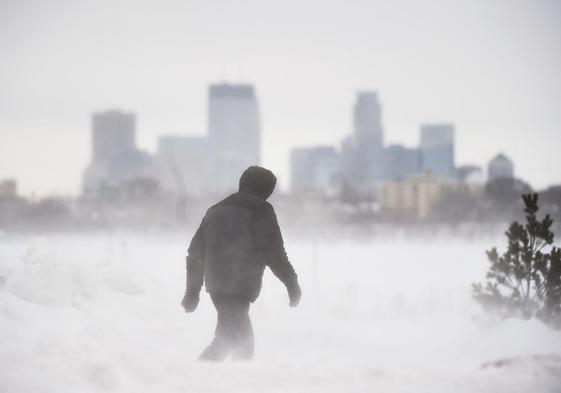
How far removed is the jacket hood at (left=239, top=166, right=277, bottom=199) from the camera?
589 cm

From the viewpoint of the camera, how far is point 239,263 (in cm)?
568

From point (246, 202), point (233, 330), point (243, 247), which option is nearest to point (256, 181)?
point (246, 202)

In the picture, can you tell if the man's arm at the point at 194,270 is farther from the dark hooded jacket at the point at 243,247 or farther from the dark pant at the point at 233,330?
the dark pant at the point at 233,330

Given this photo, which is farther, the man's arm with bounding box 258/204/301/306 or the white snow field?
the man's arm with bounding box 258/204/301/306

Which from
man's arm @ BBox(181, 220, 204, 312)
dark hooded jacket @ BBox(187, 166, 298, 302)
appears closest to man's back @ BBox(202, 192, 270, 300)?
dark hooded jacket @ BBox(187, 166, 298, 302)

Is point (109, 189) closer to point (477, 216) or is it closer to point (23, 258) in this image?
point (477, 216)

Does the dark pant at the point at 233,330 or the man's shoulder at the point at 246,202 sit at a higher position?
the man's shoulder at the point at 246,202

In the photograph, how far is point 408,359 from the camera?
33.9ft

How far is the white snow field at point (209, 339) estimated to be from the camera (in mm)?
4637

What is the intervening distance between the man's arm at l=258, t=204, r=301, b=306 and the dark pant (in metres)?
0.40

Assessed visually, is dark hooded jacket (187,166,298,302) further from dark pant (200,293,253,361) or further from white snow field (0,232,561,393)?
white snow field (0,232,561,393)

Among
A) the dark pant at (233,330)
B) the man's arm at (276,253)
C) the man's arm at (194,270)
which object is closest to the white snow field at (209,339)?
the dark pant at (233,330)

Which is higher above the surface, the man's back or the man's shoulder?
the man's shoulder

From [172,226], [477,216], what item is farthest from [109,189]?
[477,216]
